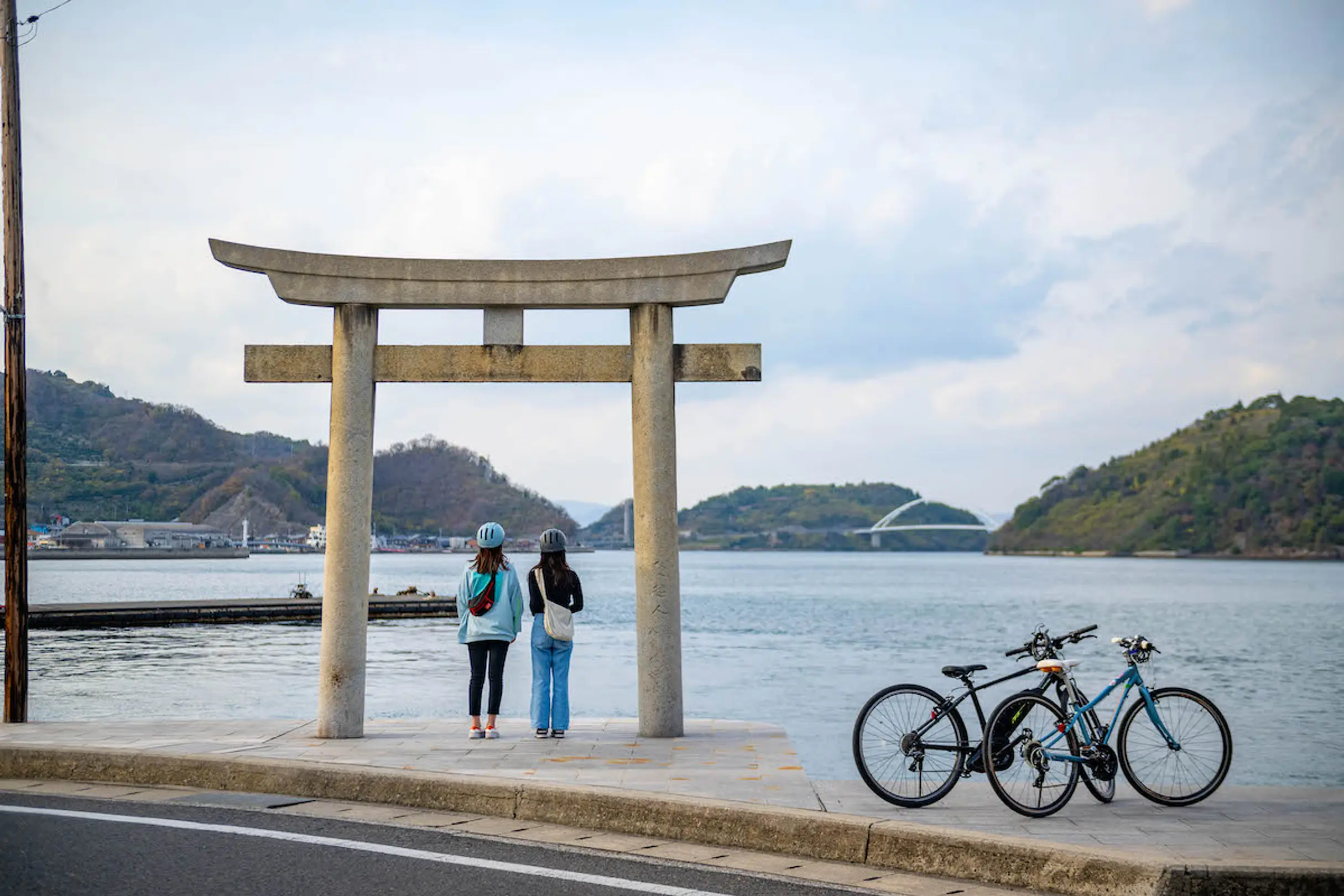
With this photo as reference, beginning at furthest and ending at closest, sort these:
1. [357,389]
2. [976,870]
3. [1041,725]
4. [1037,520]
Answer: [1037,520]
[357,389]
[1041,725]
[976,870]

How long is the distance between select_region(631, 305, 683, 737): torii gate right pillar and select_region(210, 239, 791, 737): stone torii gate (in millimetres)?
12

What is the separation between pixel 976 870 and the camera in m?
5.98

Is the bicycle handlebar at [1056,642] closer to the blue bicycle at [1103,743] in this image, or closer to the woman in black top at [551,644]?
the blue bicycle at [1103,743]

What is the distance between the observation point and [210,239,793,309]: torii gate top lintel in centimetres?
1081

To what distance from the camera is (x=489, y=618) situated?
1073cm

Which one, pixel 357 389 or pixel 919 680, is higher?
pixel 357 389

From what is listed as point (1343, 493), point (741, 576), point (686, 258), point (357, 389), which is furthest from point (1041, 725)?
point (1343, 493)

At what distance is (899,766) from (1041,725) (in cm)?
95

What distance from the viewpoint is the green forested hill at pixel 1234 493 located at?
12438 centimetres

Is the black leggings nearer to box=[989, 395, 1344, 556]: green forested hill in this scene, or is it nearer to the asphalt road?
the asphalt road

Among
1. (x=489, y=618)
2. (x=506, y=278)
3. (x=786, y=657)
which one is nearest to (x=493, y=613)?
(x=489, y=618)

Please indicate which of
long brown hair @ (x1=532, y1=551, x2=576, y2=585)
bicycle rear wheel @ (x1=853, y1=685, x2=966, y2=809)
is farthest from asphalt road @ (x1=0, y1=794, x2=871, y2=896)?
long brown hair @ (x1=532, y1=551, x2=576, y2=585)

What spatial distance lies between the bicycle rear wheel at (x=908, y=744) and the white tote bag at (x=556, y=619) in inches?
133

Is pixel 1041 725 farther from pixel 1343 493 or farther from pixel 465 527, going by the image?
pixel 1343 493
